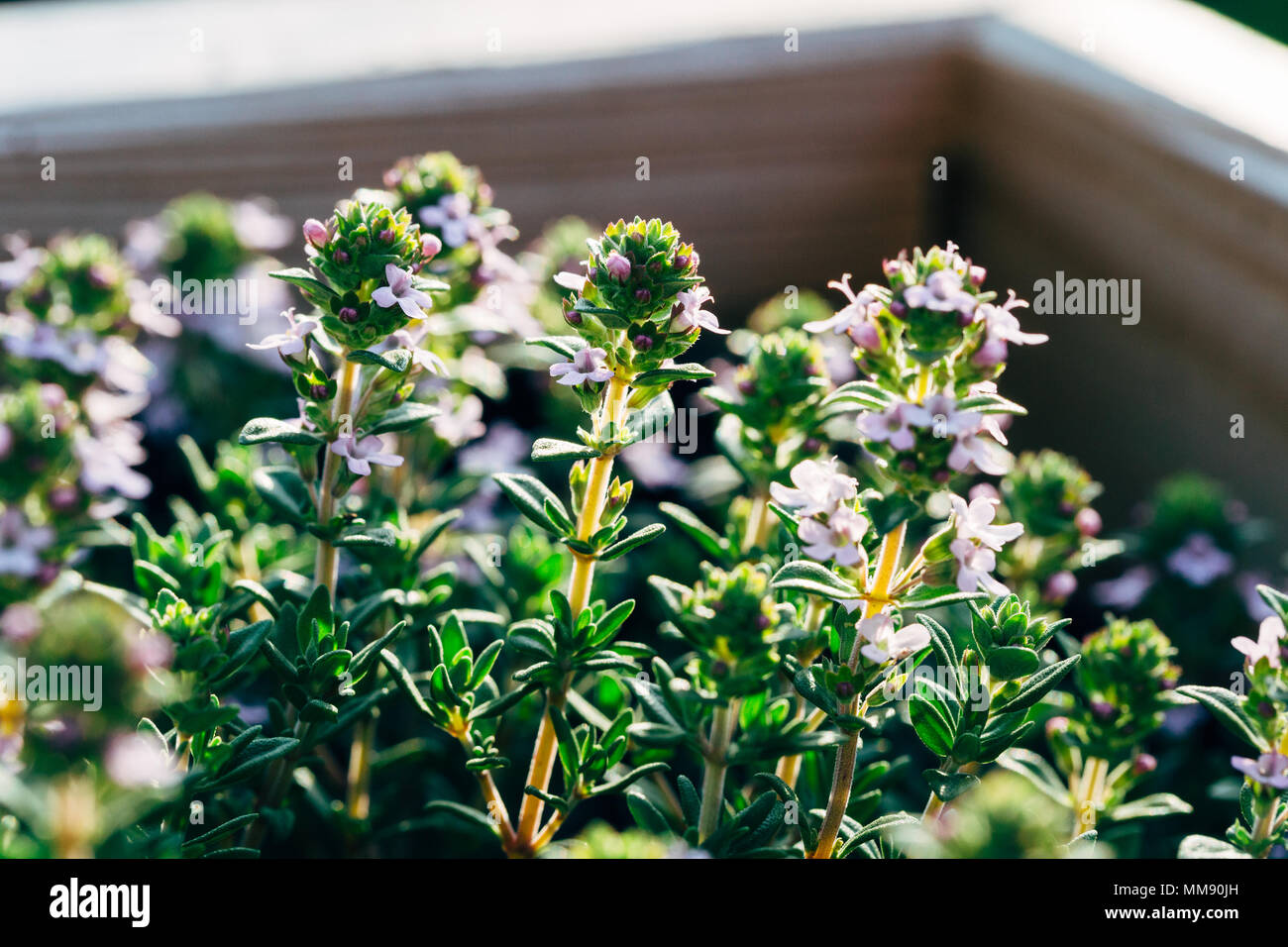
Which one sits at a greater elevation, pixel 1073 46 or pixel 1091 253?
pixel 1073 46

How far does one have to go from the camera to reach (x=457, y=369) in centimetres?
150

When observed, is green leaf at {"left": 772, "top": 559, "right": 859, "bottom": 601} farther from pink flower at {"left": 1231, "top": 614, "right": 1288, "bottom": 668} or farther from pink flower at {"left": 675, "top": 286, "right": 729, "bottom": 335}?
pink flower at {"left": 1231, "top": 614, "right": 1288, "bottom": 668}

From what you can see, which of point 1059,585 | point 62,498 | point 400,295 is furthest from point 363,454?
point 1059,585

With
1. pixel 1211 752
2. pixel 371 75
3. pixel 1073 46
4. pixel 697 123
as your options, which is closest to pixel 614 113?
pixel 697 123

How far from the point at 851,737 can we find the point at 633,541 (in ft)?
0.93

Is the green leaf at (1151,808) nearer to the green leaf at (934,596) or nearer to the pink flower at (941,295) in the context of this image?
the green leaf at (934,596)

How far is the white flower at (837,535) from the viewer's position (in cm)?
101

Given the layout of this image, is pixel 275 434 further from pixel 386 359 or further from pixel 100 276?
pixel 100 276

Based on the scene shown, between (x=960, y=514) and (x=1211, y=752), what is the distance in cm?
91

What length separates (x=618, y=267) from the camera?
1.04 meters

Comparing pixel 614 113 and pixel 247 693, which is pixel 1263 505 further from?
pixel 247 693

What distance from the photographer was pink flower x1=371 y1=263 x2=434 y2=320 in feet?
3.47

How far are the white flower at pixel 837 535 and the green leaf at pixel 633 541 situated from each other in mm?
143

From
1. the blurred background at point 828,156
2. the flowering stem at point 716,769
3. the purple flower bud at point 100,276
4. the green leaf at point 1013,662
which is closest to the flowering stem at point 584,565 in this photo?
the flowering stem at point 716,769
